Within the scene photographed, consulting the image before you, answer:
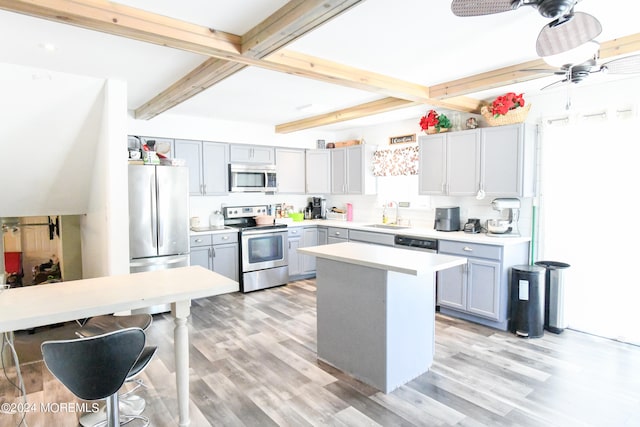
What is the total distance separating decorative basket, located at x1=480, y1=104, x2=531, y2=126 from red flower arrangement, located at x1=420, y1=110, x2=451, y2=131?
18.8 inches

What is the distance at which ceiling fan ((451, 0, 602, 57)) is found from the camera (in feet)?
5.19

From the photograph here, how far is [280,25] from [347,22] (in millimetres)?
441

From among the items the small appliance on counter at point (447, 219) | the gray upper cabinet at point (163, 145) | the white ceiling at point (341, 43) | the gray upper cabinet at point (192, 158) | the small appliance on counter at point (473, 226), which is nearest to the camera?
the white ceiling at point (341, 43)

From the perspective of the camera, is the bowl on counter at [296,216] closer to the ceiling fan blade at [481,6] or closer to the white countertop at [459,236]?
the white countertop at [459,236]

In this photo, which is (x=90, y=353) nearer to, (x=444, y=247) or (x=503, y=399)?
(x=503, y=399)

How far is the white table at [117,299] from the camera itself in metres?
1.73

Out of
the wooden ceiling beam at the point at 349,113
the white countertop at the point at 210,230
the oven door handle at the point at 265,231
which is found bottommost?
the oven door handle at the point at 265,231

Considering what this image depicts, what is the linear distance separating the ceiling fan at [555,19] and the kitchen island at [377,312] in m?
1.41

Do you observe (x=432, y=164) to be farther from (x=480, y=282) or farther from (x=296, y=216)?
(x=296, y=216)

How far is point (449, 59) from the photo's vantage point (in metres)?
2.98

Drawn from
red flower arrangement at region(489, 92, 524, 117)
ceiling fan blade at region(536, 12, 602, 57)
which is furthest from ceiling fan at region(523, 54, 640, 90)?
red flower arrangement at region(489, 92, 524, 117)

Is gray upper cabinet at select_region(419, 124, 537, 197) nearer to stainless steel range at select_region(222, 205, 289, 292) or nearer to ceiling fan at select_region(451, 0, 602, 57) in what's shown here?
ceiling fan at select_region(451, 0, 602, 57)
